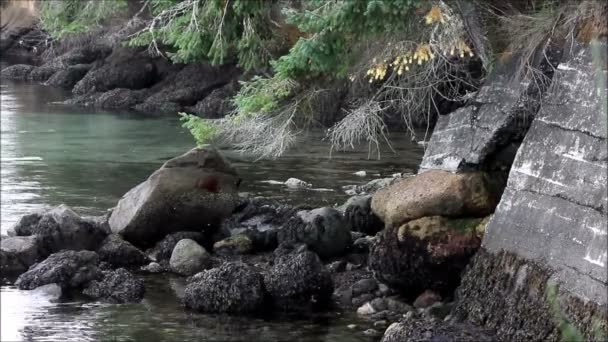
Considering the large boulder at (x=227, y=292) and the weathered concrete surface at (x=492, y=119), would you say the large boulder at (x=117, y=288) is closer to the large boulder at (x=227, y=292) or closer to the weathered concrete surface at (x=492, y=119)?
the large boulder at (x=227, y=292)

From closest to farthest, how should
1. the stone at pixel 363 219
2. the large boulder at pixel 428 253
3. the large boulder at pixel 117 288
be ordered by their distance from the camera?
1. the large boulder at pixel 428 253
2. the large boulder at pixel 117 288
3. the stone at pixel 363 219

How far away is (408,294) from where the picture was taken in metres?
10.9

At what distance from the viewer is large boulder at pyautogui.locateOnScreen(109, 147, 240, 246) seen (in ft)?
44.1

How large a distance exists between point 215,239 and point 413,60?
385 centimetres

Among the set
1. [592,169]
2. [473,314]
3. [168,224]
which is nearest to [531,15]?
[592,169]

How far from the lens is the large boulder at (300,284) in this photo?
10602 mm

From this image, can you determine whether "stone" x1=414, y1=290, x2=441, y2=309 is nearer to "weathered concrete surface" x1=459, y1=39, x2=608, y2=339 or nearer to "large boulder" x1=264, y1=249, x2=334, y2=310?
"weathered concrete surface" x1=459, y1=39, x2=608, y2=339

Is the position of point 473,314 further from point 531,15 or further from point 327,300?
point 531,15

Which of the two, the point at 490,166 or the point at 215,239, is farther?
the point at 215,239

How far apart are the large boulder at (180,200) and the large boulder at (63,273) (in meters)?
1.92

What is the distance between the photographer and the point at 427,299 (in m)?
10.5

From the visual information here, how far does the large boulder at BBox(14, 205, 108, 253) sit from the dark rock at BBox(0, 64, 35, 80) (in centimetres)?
2637

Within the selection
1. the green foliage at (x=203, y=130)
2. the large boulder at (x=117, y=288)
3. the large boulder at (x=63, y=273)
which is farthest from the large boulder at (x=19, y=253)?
the green foliage at (x=203, y=130)

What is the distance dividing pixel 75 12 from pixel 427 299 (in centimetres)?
1732
